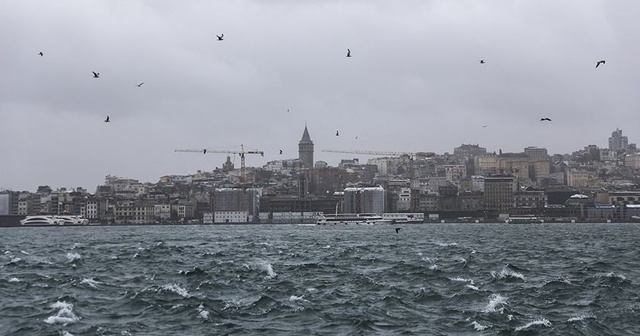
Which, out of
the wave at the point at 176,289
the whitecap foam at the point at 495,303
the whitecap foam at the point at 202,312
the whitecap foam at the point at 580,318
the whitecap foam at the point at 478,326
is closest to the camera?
the whitecap foam at the point at 478,326

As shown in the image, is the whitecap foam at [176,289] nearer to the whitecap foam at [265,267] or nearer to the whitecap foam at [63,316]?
the whitecap foam at [63,316]

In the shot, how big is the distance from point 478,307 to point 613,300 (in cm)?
543

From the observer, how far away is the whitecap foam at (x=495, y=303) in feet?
107

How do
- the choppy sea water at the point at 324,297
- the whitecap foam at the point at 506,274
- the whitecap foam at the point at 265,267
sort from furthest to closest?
the whitecap foam at the point at 265,267, the whitecap foam at the point at 506,274, the choppy sea water at the point at 324,297

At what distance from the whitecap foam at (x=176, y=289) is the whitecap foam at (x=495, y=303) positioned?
10.6 meters

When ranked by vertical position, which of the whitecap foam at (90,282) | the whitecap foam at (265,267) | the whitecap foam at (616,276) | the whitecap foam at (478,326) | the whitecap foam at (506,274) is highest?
the whitecap foam at (265,267)

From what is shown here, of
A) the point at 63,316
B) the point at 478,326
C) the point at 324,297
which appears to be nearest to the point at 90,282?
the point at 63,316

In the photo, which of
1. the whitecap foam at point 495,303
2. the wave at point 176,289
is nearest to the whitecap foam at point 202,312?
the wave at point 176,289

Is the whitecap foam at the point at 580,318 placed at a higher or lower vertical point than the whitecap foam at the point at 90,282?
lower

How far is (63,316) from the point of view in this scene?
3172cm

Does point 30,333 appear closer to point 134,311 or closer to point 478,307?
point 134,311

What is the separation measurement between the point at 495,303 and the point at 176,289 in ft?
39.0

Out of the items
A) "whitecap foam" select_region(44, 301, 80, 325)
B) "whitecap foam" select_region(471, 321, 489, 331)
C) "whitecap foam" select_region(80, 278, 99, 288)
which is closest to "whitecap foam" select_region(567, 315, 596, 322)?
"whitecap foam" select_region(471, 321, 489, 331)

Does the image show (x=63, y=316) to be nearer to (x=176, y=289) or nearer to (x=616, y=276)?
(x=176, y=289)
